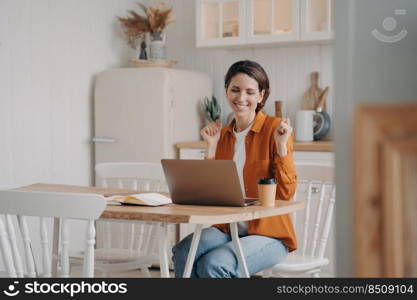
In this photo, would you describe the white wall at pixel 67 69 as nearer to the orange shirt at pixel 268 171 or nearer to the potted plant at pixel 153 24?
the potted plant at pixel 153 24

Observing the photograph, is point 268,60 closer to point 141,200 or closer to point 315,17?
point 315,17

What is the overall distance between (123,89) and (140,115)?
221 mm

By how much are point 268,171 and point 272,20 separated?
198cm

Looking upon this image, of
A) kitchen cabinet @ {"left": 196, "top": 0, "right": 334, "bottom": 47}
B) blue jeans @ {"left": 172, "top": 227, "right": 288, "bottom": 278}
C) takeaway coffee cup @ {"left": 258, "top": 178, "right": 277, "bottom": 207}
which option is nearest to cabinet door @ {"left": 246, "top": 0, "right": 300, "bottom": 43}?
kitchen cabinet @ {"left": 196, "top": 0, "right": 334, "bottom": 47}

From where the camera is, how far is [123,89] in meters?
5.21

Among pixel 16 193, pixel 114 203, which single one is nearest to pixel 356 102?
pixel 16 193

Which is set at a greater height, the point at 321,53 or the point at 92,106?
the point at 321,53

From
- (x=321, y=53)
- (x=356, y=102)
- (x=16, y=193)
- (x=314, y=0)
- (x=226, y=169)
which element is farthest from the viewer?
(x=321, y=53)

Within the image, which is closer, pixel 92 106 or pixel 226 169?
pixel 226 169

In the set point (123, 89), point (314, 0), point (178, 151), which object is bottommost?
point (178, 151)

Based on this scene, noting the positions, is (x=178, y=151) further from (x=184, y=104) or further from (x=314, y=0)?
(x=314, y=0)

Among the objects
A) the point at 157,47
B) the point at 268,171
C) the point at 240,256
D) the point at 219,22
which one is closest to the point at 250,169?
the point at 268,171

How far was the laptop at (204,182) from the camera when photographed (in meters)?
2.76

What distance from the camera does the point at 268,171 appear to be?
3.18 m
